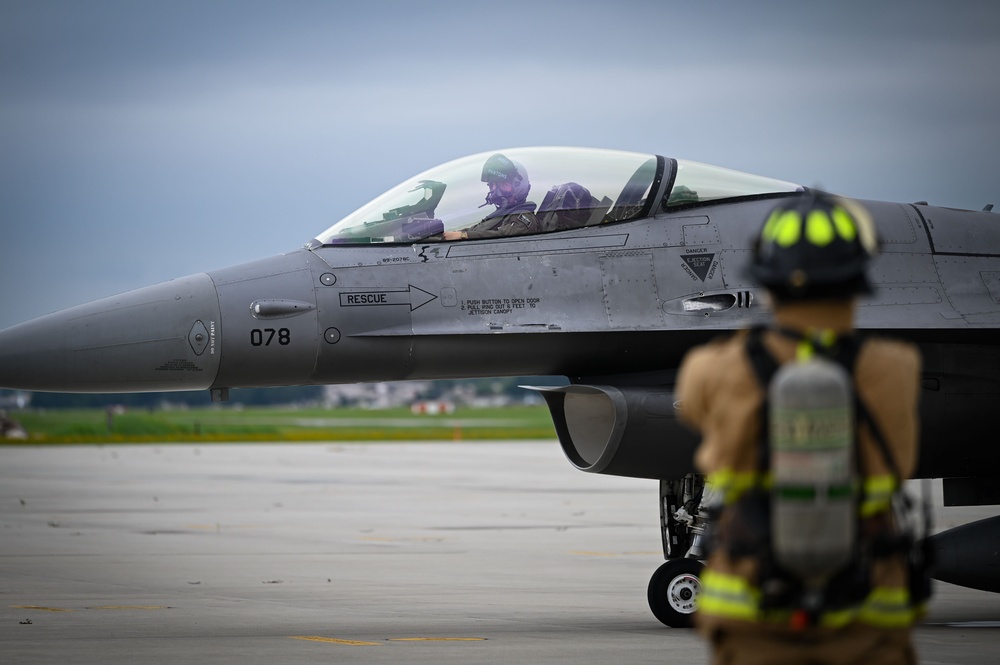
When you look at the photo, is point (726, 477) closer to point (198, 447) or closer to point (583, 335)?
point (583, 335)

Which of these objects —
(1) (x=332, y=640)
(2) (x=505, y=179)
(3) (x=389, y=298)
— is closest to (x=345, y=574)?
(1) (x=332, y=640)

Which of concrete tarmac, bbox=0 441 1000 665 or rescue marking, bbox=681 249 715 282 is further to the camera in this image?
rescue marking, bbox=681 249 715 282

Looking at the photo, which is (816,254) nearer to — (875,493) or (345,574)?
(875,493)

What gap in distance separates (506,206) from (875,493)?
6.01 m

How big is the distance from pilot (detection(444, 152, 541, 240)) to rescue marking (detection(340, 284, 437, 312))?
0.50 metres

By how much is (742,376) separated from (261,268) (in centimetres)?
582

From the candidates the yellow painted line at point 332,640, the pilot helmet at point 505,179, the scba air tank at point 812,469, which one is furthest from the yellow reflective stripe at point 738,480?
the pilot helmet at point 505,179

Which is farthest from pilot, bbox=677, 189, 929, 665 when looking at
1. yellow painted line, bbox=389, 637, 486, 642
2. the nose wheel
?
the nose wheel

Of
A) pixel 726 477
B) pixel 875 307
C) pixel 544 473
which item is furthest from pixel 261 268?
pixel 544 473

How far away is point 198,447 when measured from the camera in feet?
143

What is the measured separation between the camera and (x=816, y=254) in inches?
122

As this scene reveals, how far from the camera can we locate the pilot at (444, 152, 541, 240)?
877cm

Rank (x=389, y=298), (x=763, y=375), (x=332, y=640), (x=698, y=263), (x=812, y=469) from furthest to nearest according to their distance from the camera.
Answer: (x=698, y=263)
(x=389, y=298)
(x=332, y=640)
(x=763, y=375)
(x=812, y=469)

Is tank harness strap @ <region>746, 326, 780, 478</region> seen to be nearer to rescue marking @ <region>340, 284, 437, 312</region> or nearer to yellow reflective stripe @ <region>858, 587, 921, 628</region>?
yellow reflective stripe @ <region>858, 587, 921, 628</region>
